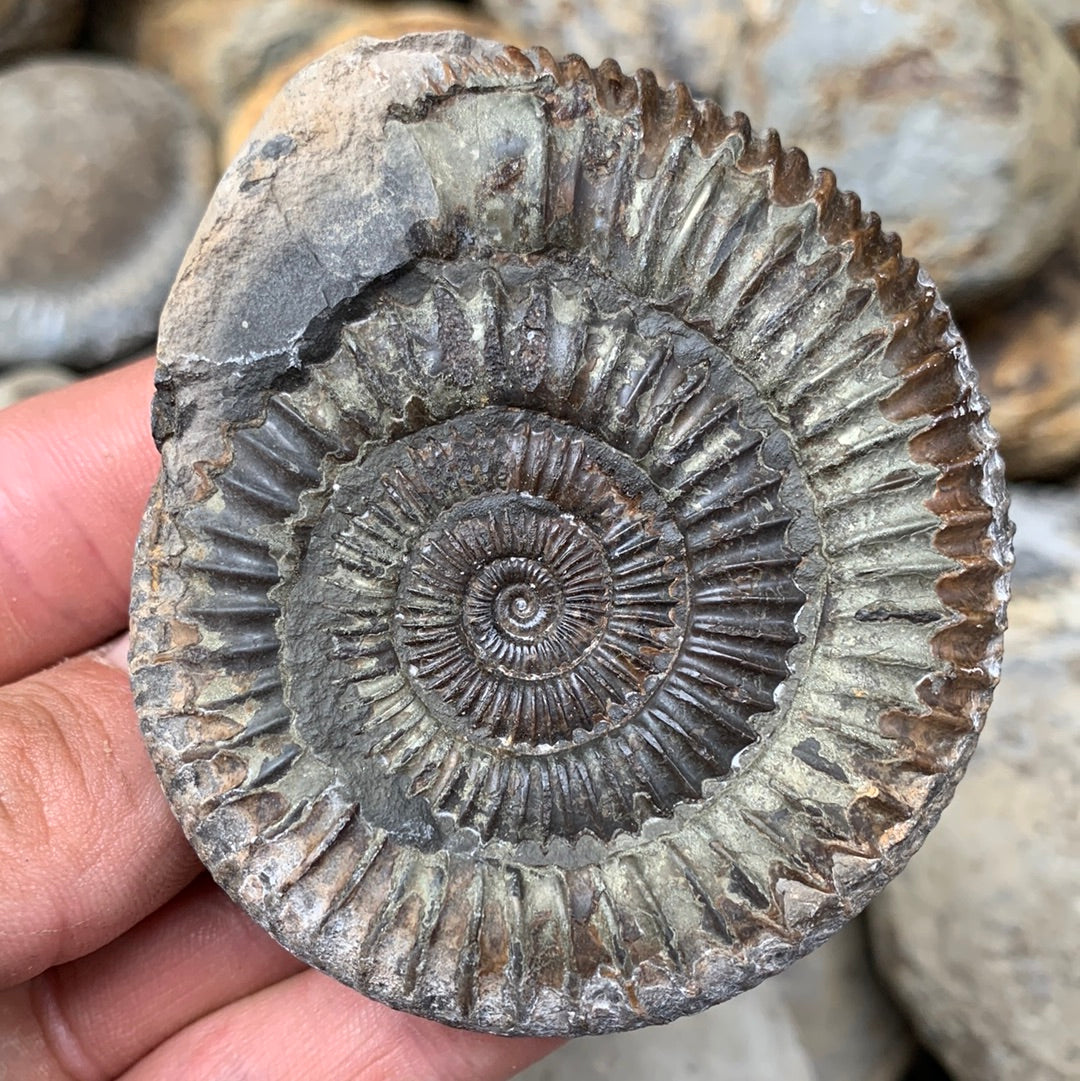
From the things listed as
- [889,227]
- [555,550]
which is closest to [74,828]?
[555,550]

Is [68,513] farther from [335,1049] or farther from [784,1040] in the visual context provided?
[784,1040]

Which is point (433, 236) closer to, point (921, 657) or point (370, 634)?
point (370, 634)

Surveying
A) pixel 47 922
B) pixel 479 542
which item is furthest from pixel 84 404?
pixel 479 542

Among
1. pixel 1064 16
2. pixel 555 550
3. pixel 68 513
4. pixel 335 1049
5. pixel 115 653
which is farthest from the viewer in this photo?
pixel 1064 16

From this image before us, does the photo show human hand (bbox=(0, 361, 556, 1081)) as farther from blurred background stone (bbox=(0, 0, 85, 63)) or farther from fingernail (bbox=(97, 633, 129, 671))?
blurred background stone (bbox=(0, 0, 85, 63))

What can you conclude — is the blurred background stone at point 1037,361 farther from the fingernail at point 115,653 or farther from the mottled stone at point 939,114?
the fingernail at point 115,653

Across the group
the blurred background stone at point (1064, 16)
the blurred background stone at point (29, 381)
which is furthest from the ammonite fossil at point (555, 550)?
the blurred background stone at point (1064, 16)
